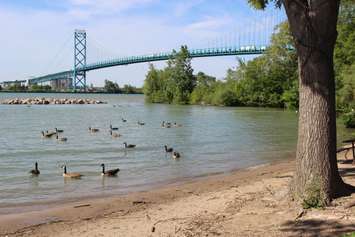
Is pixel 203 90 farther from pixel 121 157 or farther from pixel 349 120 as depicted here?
pixel 121 157

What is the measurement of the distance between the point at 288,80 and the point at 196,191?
58706 mm

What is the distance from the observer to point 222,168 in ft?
54.3

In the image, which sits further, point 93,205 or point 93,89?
point 93,89

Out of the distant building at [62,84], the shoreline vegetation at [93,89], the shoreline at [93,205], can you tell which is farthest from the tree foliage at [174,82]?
the shoreline at [93,205]

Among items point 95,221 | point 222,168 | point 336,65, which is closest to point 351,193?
point 95,221

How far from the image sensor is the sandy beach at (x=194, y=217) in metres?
6.77

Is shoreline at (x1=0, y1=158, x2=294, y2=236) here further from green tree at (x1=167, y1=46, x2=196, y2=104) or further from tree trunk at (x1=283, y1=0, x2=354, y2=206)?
green tree at (x1=167, y1=46, x2=196, y2=104)

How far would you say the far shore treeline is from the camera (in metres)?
34.4

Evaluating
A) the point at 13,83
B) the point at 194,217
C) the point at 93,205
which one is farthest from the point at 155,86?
the point at 194,217

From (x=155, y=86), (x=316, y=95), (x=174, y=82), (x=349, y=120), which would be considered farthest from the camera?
(x=155, y=86)

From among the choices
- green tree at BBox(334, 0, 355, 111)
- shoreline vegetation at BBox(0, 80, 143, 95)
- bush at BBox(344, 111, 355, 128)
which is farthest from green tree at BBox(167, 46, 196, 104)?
bush at BBox(344, 111, 355, 128)

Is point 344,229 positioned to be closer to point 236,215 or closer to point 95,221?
point 236,215

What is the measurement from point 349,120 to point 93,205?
71.6ft

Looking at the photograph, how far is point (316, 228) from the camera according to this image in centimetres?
653
